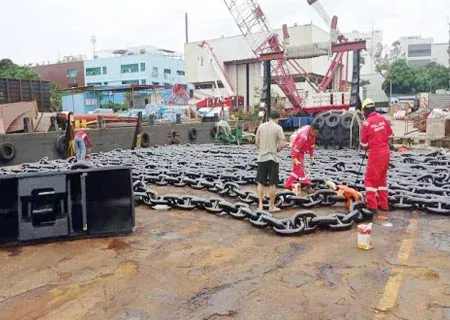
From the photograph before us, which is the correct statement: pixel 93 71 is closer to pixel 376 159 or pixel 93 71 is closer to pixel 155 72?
pixel 155 72

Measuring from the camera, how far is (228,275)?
3414 millimetres

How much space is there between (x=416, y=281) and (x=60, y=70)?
174 ft

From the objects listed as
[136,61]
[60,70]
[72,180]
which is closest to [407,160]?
[72,180]

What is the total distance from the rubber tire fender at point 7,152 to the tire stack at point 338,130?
28.3 ft

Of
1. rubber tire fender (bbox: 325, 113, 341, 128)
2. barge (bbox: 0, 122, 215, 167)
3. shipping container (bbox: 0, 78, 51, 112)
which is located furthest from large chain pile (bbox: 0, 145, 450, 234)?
shipping container (bbox: 0, 78, 51, 112)

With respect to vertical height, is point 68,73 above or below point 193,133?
above

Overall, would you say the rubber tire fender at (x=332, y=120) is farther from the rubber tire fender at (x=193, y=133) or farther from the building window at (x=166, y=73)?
the building window at (x=166, y=73)

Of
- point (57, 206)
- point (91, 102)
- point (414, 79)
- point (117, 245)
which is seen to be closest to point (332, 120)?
point (117, 245)

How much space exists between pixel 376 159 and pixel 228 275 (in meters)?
2.73

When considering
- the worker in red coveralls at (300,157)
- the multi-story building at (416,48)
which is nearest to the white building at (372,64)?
the multi-story building at (416,48)

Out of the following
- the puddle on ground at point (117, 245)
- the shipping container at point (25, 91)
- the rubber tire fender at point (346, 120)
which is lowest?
the puddle on ground at point (117, 245)

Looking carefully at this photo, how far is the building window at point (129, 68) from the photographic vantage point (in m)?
47.5

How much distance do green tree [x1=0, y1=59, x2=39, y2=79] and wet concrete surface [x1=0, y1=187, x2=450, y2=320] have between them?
126ft

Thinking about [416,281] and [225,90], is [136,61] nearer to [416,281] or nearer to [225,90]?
[225,90]
